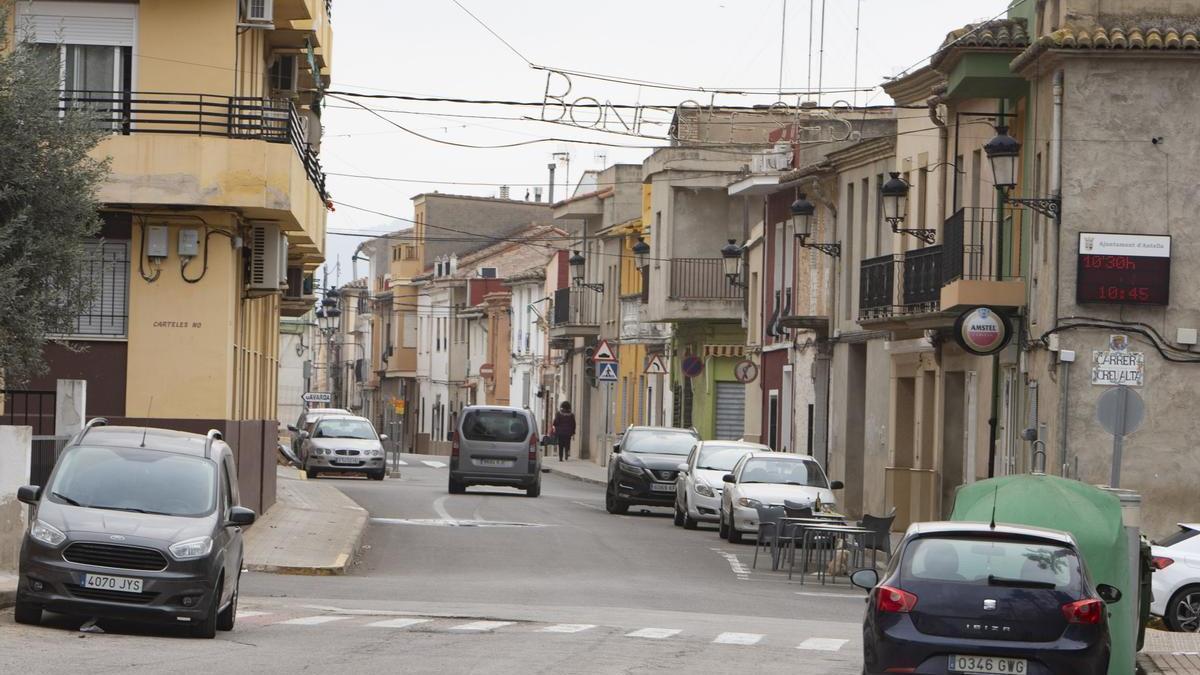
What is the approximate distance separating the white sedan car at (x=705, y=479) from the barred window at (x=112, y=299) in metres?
11.3

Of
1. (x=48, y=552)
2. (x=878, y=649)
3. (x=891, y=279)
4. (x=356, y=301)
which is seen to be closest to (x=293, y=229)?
(x=891, y=279)

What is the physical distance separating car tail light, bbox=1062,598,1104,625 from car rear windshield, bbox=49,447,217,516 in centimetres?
747

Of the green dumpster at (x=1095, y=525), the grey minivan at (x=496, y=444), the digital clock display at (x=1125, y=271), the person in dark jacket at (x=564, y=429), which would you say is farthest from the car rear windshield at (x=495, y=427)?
the person in dark jacket at (x=564, y=429)

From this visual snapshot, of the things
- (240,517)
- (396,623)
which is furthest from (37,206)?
(396,623)

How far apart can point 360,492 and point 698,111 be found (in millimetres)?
16166

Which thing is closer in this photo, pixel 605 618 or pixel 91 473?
pixel 91 473

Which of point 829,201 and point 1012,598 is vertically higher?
point 829,201

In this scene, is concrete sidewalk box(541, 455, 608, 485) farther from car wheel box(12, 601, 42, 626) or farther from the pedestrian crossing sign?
car wheel box(12, 601, 42, 626)

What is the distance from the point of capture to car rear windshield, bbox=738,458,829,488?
3225 cm

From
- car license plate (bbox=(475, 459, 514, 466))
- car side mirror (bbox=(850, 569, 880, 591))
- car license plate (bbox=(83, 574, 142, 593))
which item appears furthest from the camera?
car license plate (bbox=(475, 459, 514, 466))

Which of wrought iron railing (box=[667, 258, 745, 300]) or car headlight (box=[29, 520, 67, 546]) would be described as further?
wrought iron railing (box=[667, 258, 745, 300])

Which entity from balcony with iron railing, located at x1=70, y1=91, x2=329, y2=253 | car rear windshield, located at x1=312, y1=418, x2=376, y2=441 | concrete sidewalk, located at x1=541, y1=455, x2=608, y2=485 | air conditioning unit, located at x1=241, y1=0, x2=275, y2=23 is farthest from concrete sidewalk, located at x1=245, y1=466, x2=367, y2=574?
concrete sidewalk, located at x1=541, y1=455, x2=608, y2=485

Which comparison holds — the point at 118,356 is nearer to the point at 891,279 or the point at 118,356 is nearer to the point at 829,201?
the point at 891,279

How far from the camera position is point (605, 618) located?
1958cm
